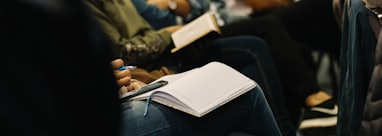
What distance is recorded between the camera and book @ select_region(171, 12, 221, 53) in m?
1.91

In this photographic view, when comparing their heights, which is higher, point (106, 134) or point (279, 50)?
point (106, 134)

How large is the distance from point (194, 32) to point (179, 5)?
16.7 inches

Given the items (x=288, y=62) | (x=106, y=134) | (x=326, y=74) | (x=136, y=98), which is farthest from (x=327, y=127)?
(x=106, y=134)

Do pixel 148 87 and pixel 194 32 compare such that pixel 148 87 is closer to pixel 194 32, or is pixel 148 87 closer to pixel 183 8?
pixel 194 32

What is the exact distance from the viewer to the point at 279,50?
2.22m

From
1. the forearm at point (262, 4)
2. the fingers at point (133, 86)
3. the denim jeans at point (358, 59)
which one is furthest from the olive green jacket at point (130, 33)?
the forearm at point (262, 4)

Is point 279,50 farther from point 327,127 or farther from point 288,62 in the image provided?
point 327,127

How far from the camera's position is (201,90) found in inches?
54.6

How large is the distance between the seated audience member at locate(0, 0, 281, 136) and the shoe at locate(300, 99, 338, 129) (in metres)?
1.48

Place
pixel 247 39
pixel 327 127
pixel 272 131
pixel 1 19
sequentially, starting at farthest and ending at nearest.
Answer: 1. pixel 327 127
2. pixel 247 39
3. pixel 272 131
4. pixel 1 19

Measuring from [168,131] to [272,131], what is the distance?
275 mm

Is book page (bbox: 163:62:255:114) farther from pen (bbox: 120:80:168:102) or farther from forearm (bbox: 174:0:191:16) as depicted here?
forearm (bbox: 174:0:191:16)

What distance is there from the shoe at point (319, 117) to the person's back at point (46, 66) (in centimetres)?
151

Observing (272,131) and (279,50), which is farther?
(279,50)
